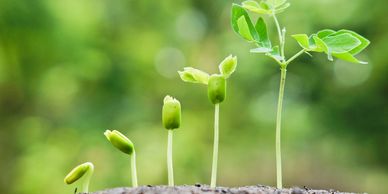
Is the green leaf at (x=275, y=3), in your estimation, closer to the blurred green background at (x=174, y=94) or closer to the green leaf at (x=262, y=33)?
the green leaf at (x=262, y=33)

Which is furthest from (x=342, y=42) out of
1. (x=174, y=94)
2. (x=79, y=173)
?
(x=174, y=94)

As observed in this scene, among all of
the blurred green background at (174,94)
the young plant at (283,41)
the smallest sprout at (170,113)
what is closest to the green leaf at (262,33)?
the young plant at (283,41)

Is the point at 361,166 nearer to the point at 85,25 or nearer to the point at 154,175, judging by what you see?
the point at 154,175

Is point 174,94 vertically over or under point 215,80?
over

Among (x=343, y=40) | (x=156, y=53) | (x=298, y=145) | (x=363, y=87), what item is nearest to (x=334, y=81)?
(x=363, y=87)

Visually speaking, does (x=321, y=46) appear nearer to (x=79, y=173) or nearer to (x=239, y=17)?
(x=239, y=17)

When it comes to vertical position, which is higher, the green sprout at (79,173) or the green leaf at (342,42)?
the green leaf at (342,42)
